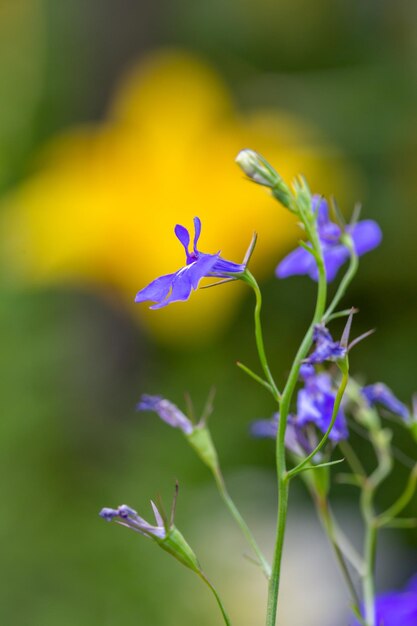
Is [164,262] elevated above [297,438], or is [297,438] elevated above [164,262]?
[297,438]

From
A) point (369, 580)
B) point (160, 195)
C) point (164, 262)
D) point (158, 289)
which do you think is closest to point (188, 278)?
point (158, 289)

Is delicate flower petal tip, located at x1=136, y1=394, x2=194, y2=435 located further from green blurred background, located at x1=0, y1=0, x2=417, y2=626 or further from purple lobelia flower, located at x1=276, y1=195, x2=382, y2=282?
green blurred background, located at x1=0, y1=0, x2=417, y2=626

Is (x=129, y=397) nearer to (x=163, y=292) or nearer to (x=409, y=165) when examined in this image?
(x=409, y=165)

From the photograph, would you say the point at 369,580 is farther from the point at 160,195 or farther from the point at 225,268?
the point at 160,195

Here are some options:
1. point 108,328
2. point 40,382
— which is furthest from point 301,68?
point 40,382

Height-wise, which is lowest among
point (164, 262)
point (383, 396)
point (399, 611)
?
point (164, 262)

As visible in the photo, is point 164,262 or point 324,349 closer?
point 324,349

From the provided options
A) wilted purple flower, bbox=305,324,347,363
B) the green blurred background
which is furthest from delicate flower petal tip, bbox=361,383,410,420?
the green blurred background
